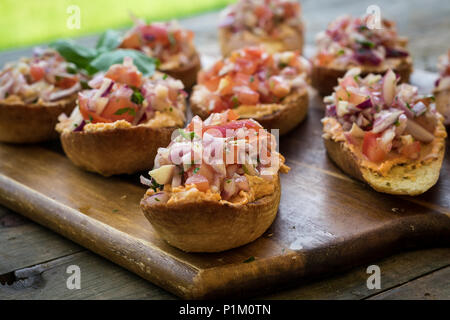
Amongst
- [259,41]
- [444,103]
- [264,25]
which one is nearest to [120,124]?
[444,103]

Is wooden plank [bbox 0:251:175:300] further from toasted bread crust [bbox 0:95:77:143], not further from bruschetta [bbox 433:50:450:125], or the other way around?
bruschetta [bbox 433:50:450:125]

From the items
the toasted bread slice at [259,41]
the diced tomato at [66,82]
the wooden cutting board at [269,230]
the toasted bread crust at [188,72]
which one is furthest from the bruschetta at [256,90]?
the toasted bread slice at [259,41]

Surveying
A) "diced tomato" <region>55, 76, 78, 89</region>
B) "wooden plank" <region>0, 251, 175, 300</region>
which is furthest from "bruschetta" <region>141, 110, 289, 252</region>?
"diced tomato" <region>55, 76, 78, 89</region>

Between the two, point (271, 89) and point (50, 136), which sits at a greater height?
point (271, 89)

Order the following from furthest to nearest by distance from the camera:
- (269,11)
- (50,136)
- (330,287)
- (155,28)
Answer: (269,11) → (155,28) → (50,136) → (330,287)

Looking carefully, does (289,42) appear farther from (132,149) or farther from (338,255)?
(338,255)
